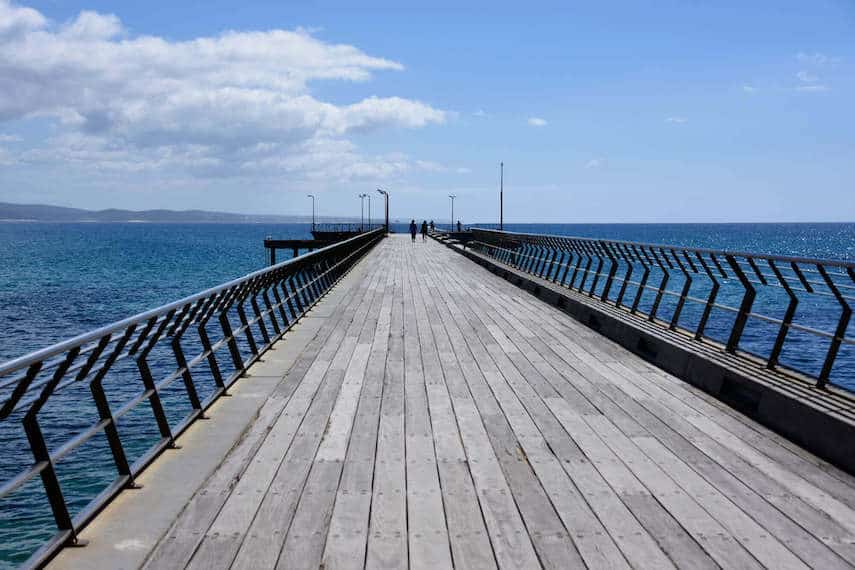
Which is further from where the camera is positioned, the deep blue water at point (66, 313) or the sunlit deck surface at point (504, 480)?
the deep blue water at point (66, 313)

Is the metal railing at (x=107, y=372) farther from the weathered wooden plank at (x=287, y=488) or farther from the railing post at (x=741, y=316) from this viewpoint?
the railing post at (x=741, y=316)

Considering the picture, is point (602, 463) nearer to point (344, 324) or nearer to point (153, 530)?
point (153, 530)

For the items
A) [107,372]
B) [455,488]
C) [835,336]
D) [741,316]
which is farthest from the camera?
[107,372]

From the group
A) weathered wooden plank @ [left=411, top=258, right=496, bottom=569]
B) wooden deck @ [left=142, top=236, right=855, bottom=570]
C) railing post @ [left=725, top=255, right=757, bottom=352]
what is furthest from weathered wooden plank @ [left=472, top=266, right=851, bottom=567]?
railing post @ [left=725, top=255, right=757, bottom=352]

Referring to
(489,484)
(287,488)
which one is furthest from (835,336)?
(287,488)

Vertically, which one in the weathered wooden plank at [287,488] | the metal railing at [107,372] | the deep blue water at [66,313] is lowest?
the deep blue water at [66,313]

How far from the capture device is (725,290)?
60125mm

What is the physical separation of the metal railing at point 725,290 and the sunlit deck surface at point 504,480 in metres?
1.17

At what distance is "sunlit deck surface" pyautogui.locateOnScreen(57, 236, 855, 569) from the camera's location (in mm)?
3895

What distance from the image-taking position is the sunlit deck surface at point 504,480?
3895 millimetres

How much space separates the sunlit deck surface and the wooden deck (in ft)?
0.05

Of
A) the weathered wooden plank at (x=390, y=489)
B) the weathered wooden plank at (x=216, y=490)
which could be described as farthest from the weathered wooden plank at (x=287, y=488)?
the weathered wooden plank at (x=390, y=489)

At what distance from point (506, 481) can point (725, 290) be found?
59.9m

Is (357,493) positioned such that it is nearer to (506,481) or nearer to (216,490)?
(216,490)
